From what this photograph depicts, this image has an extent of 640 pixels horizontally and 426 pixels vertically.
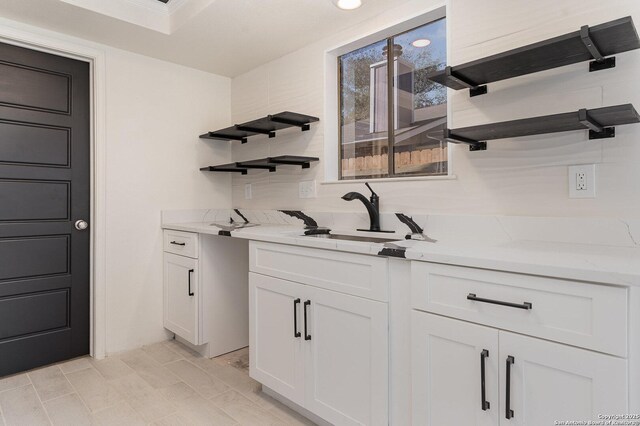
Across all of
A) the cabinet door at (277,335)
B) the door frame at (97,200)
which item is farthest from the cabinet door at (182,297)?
the cabinet door at (277,335)

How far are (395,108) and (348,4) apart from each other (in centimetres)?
62

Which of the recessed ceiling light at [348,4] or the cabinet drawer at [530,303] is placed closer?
the cabinet drawer at [530,303]

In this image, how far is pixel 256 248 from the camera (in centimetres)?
203

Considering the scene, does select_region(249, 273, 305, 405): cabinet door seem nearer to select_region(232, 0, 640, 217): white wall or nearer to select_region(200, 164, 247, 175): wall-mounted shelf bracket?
select_region(232, 0, 640, 217): white wall

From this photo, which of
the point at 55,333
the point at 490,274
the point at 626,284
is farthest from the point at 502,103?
the point at 55,333

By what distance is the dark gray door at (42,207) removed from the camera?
2.34m

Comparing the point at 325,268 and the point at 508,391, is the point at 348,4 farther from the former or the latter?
the point at 508,391

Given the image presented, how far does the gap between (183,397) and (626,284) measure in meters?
2.07

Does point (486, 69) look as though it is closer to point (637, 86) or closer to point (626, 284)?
point (637, 86)

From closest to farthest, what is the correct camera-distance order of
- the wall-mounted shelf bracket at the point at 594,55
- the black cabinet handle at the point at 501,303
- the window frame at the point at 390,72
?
the black cabinet handle at the point at 501,303
the wall-mounted shelf bracket at the point at 594,55
the window frame at the point at 390,72

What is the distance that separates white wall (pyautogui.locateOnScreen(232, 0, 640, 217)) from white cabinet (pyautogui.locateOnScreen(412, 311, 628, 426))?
70 centimetres

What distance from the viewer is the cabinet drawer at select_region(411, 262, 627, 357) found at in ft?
3.18

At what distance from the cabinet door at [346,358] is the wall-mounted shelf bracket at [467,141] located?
762mm

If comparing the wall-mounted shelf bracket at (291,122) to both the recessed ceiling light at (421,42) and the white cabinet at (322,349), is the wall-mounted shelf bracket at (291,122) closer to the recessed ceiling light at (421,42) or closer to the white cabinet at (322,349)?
the recessed ceiling light at (421,42)
